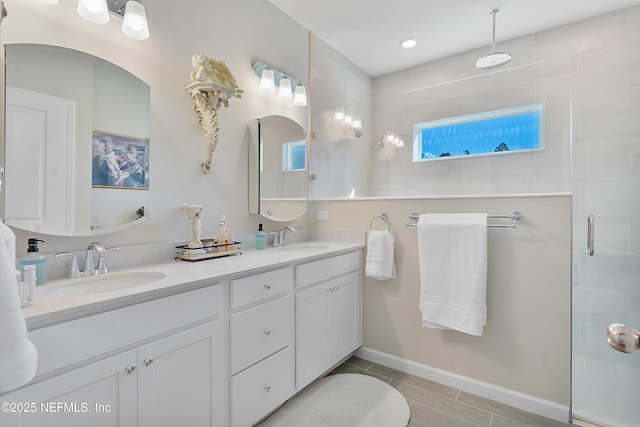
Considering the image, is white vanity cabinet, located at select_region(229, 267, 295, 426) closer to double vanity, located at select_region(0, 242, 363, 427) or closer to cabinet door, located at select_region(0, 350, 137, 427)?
double vanity, located at select_region(0, 242, 363, 427)

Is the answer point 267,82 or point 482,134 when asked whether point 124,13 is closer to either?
point 267,82

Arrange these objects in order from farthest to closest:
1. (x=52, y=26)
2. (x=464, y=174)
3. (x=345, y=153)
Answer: (x=345, y=153) → (x=464, y=174) → (x=52, y=26)

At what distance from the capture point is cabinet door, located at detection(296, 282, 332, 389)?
5.94 feet

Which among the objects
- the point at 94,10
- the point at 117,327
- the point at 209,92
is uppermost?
the point at 94,10

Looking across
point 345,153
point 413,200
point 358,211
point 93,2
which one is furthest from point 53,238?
point 345,153

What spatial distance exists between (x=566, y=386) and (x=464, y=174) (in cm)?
166

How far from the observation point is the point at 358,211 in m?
2.50

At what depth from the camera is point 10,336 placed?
2.18 ft

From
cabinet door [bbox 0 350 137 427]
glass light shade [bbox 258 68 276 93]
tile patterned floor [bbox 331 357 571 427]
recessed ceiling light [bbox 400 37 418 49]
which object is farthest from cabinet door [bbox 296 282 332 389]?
recessed ceiling light [bbox 400 37 418 49]

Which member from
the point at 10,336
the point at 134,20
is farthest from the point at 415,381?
the point at 134,20

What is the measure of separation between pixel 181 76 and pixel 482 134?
2.48m

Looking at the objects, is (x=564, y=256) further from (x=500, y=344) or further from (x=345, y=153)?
(x=345, y=153)

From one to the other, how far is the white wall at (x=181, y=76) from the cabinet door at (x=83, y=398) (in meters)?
0.65

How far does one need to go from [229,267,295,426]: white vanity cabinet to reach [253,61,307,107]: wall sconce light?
55.7 inches
